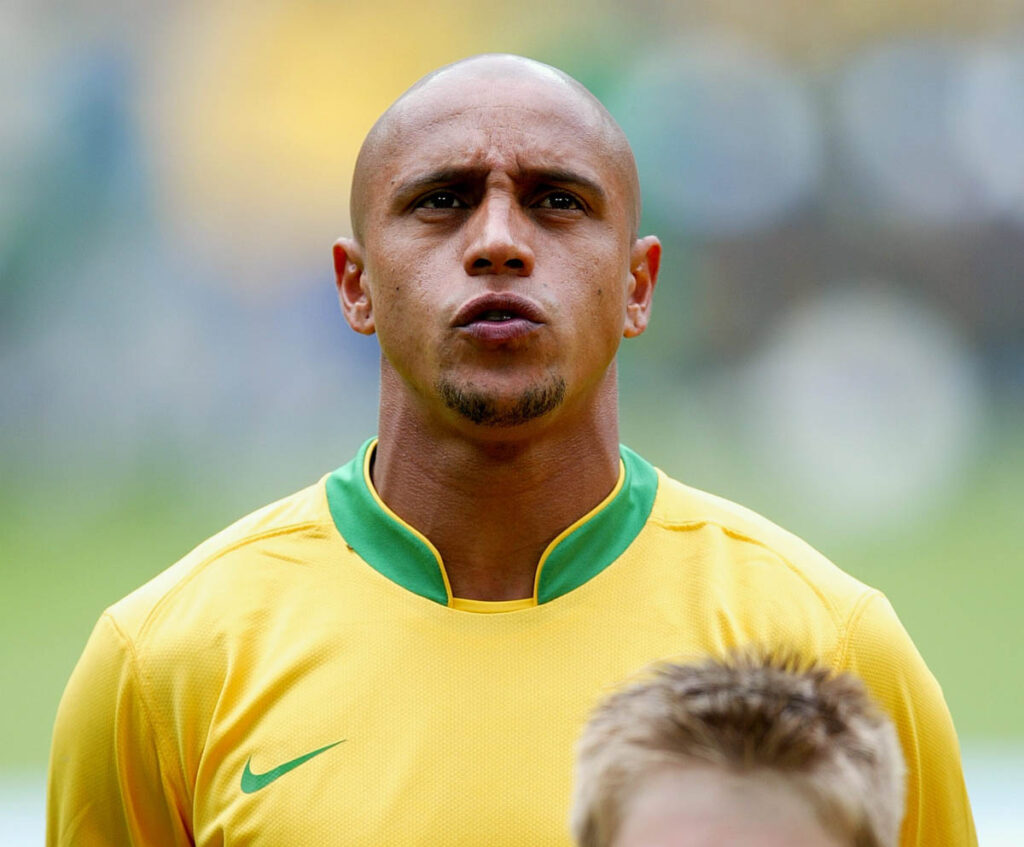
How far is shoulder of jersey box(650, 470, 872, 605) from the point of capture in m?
1.44

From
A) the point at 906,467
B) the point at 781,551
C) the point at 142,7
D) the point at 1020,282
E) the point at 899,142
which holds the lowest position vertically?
the point at 781,551

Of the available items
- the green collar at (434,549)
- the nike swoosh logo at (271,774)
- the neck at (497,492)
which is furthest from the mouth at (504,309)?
the nike swoosh logo at (271,774)

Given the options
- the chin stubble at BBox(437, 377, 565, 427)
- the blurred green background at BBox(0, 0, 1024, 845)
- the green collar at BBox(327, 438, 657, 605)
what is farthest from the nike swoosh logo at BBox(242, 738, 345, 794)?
the blurred green background at BBox(0, 0, 1024, 845)

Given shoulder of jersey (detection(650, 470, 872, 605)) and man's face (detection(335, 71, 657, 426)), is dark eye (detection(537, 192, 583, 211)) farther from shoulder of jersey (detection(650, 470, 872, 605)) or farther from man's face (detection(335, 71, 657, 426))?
shoulder of jersey (detection(650, 470, 872, 605))

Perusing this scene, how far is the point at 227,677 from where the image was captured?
1357 mm

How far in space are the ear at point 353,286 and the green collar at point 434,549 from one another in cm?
18

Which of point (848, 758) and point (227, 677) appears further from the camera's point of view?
point (227, 677)

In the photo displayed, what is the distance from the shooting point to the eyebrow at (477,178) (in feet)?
4.66

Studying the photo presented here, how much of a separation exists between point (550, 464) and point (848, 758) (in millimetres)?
580

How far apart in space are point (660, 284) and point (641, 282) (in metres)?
4.17

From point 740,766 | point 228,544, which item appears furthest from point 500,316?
point 740,766

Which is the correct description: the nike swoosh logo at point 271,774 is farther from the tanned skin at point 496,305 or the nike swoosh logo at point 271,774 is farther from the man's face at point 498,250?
the man's face at point 498,250

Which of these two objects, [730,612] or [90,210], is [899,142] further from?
[730,612]

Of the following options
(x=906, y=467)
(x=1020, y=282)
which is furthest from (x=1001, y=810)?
(x=1020, y=282)
